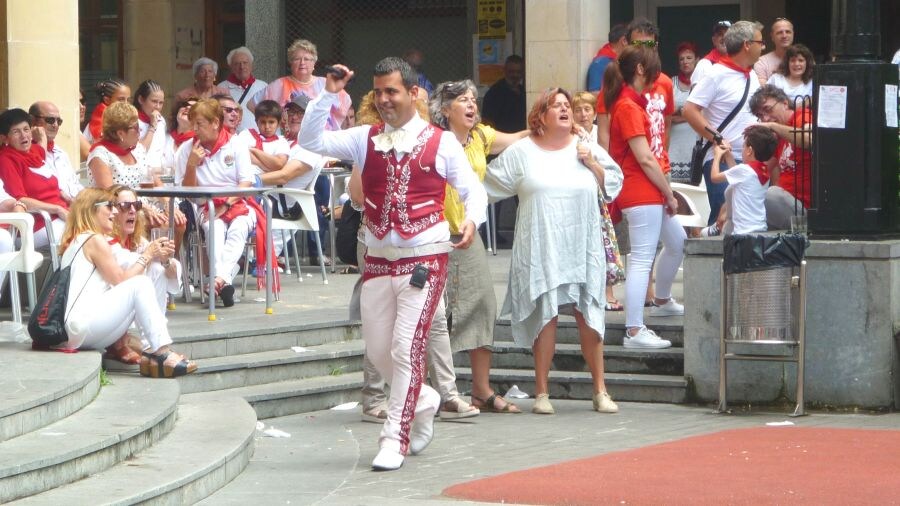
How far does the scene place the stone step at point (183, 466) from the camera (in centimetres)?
684

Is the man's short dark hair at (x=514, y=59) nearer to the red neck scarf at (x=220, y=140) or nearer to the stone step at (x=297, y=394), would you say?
the red neck scarf at (x=220, y=140)

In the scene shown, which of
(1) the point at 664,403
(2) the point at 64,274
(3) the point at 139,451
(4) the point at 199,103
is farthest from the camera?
(4) the point at 199,103

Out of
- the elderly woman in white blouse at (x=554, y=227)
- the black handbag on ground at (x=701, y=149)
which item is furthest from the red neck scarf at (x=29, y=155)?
the black handbag on ground at (x=701, y=149)

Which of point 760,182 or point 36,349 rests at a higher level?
point 760,182

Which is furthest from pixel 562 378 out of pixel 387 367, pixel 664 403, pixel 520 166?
pixel 387 367

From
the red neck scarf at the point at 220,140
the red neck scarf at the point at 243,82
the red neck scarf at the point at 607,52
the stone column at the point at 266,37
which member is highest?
the stone column at the point at 266,37

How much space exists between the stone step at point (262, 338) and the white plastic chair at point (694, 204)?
88.1 inches

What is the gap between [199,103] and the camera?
11812 mm

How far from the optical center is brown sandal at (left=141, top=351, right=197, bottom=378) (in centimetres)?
919

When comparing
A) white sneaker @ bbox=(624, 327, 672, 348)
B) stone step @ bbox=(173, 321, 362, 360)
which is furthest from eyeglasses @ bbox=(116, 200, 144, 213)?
white sneaker @ bbox=(624, 327, 672, 348)

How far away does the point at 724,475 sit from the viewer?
7.48m

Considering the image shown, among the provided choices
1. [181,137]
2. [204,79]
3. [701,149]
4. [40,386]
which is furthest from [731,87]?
[40,386]

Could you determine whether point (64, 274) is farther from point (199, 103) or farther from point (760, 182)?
point (760, 182)

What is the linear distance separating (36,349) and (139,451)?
172 centimetres
